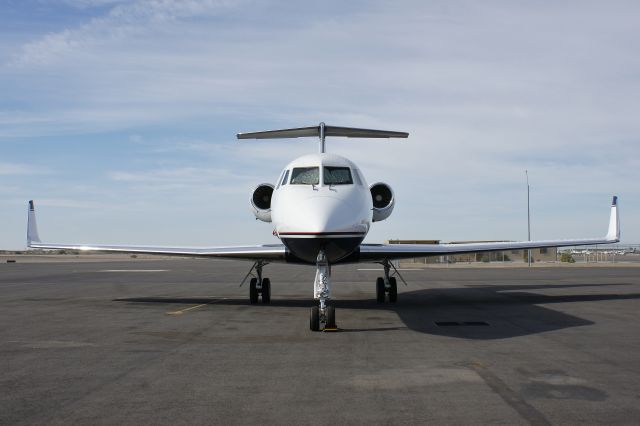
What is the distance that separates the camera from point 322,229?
38.8 ft

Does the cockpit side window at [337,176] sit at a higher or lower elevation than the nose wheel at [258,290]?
higher

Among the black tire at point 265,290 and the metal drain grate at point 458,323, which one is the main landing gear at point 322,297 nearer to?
the metal drain grate at point 458,323

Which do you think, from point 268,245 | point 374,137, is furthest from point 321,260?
A: point 374,137

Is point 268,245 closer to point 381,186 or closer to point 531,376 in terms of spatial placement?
point 381,186

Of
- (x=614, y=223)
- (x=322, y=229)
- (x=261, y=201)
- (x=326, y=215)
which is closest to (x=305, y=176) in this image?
(x=326, y=215)

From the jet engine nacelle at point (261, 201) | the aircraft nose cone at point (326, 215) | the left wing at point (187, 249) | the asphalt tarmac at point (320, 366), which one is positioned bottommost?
the asphalt tarmac at point (320, 366)

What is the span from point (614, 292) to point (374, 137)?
1018cm

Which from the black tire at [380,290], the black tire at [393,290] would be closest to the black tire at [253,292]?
the black tire at [380,290]

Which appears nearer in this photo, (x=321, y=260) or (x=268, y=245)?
(x=321, y=260)

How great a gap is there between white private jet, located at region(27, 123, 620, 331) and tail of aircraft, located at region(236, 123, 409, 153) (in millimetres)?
316

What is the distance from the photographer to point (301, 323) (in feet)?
45.8

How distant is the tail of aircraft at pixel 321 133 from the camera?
2025 cm

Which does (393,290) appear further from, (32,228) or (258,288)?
(32,228)

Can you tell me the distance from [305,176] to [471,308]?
6452 millimetres
